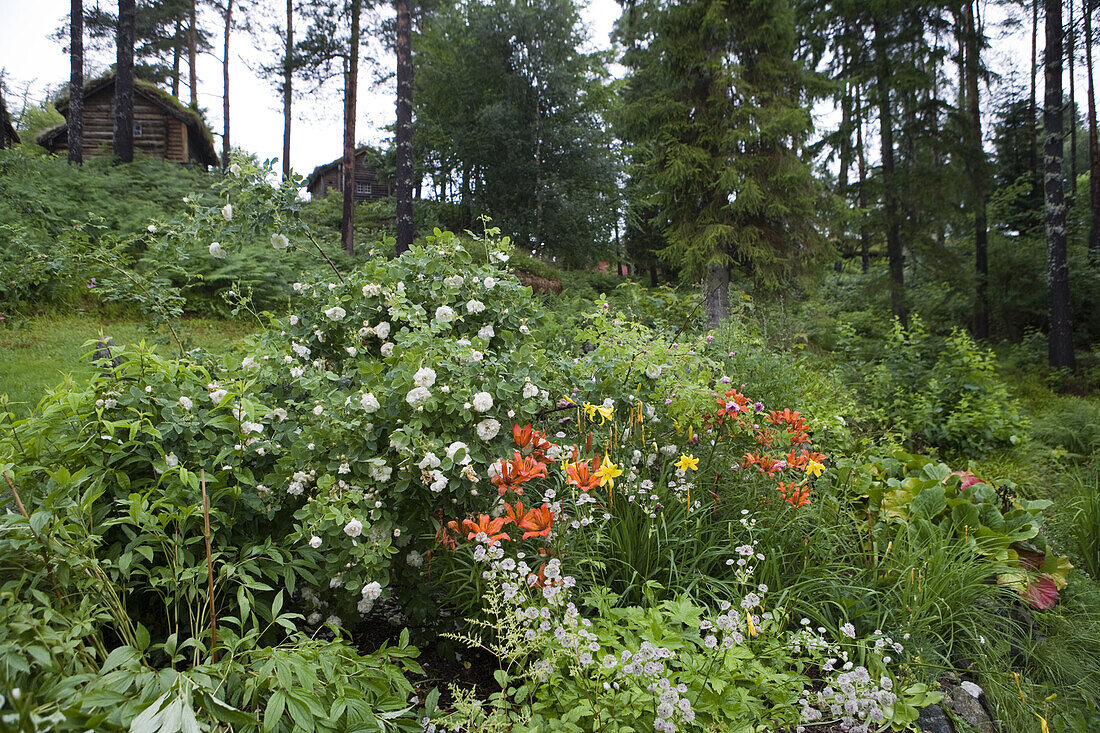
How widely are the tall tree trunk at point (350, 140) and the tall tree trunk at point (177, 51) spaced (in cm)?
799

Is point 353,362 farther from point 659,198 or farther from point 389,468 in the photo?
point 659,198

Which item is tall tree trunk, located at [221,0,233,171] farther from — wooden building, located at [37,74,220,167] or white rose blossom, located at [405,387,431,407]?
white rose blossom, located at [405,387,431,407]

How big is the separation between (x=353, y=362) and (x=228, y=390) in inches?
19.2

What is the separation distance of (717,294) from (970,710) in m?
7.01

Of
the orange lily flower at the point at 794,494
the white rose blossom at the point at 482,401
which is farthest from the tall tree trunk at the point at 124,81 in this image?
the orange lily flower at the point at 794,494

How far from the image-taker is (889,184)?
8.88 meters

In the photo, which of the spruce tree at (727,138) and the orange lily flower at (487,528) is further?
the spruce tree at (727,138)

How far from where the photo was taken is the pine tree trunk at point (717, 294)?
8.33 meters

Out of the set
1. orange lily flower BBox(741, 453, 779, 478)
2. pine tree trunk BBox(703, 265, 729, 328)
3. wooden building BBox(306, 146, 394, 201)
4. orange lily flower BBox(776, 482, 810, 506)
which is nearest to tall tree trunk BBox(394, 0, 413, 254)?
pine tree trunk BBox(703, 265, 729, 328)

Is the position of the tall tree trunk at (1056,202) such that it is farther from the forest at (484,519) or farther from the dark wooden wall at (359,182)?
the dark wooden wall at (359,182)

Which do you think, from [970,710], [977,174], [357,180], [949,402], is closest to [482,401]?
[970,710]

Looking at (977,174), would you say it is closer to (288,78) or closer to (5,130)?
(288,78)

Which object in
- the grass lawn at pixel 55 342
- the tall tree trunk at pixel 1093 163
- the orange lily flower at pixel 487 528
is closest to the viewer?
the orange lily flower at pixel 487 528

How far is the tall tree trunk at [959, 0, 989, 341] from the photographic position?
28.8ft
